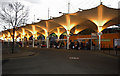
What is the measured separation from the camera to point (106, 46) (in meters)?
26.3

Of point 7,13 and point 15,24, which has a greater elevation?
point 7,13

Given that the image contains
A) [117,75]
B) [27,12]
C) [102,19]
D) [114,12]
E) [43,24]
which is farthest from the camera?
[43,24]

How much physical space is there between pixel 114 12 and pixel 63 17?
12.7 meters

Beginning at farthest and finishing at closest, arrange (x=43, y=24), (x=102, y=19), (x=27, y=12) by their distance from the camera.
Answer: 1. (x=43, y=24)
2. (x=102, y=19)
3. (x=27, y=12)

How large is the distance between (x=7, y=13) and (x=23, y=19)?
2284 mm

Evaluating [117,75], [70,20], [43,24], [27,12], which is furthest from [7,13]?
[43,24]

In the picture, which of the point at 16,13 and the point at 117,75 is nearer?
Answer: the point at 117,75

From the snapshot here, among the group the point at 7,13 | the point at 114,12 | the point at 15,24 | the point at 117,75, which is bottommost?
the point at 117,75

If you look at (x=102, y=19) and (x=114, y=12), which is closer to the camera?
(x=114, y=12)

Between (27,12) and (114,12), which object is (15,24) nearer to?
(27,12)

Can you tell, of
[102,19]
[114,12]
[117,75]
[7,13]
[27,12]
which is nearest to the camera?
[117,75]

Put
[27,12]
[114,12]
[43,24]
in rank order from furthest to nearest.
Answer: [43,24]
[114,12]
[27,12]

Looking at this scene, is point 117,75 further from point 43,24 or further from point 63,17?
point 43,24

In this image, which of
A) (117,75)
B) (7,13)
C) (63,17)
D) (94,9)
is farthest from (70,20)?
(117,75)
